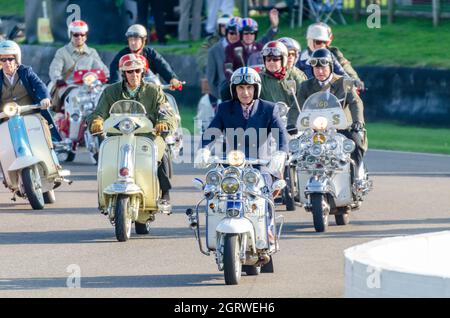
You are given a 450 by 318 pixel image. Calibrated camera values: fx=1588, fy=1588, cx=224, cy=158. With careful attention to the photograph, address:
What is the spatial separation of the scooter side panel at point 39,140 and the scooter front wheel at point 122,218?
300 cm

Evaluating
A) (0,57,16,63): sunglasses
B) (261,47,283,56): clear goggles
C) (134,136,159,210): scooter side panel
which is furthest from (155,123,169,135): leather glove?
(0,57,16,63): sunglasses

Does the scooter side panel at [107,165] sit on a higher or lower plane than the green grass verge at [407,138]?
higher

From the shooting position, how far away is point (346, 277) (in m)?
10.0

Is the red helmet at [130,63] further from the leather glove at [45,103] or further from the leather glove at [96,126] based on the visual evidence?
the leather glove at [45,103]

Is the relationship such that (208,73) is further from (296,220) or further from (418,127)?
(296,220)

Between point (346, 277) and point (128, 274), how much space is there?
107 inches

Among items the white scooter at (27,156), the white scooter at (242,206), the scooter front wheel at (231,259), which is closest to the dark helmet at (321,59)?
the white scooter at (27,156)

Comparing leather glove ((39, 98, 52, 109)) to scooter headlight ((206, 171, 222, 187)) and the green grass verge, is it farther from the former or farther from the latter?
the green grass verge

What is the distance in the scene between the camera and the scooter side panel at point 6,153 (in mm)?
16594

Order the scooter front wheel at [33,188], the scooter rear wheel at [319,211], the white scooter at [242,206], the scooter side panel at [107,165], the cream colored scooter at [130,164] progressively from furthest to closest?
1. the scooter front wheel at [33,188]
2. the scooter rear wheel at [319,211]
3. the scooter side panel at [107,165]
4. the cream colored scooter at [130,164]
5. the white scooter at [242,206]

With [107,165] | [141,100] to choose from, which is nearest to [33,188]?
[141,100]

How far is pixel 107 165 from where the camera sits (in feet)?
47.1

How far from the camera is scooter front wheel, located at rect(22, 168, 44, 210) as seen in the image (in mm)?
16453
